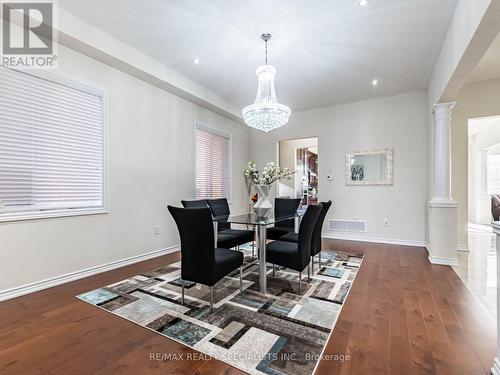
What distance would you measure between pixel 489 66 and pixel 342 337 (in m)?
4.74

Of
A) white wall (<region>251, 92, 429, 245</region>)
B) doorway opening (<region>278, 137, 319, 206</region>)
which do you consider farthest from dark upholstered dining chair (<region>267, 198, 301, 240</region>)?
doorway opening (<region>278, 137, 319, 206</region>)

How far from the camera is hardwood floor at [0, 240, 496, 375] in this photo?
1551 mm

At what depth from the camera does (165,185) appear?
14.0 feet

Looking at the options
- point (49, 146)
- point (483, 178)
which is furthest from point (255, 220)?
point (483, 178)

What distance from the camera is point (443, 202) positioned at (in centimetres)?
368

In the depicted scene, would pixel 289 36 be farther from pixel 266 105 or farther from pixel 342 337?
pixel 342 337

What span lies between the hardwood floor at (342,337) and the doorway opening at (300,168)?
14.6 feet

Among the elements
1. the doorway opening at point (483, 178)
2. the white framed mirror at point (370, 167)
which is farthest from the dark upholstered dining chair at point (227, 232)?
the doorway opening at point (483, 178)

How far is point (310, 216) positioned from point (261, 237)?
0.57 metres

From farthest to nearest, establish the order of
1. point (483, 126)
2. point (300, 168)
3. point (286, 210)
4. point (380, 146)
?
point (300, 168) < point (483, 126) < point (380, 146) < point (286, 210)

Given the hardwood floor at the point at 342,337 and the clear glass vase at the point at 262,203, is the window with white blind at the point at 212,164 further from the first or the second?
the hardwood floor at the point at 342,337

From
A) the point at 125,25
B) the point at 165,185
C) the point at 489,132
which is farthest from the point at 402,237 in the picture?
the point at 125,25

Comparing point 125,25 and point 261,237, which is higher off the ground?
point 125,25

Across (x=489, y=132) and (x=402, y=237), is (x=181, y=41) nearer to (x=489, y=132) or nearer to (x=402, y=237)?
(x=402, y=237)
